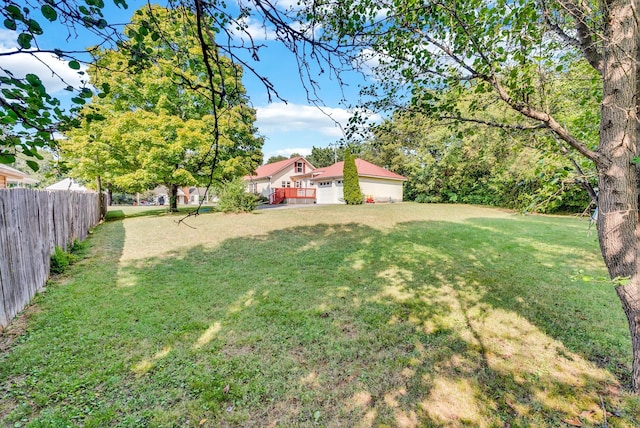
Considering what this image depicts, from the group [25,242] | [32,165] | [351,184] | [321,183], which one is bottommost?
[25,242]

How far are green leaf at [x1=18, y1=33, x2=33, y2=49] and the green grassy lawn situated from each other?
140 centimetres

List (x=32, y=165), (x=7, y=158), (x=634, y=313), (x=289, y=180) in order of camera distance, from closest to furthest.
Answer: (x=7, y=158), (x=32, y=165), (x=634, y=313), (x=289, y=180)

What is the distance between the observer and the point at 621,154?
2.38 m

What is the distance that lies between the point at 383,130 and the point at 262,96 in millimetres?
1617

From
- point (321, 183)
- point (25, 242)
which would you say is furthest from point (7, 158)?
point (321, 183)

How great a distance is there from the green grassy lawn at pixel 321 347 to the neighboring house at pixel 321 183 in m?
21.1

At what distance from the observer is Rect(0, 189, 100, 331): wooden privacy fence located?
141 inches

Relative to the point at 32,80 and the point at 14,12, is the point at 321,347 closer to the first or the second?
the point at 32,80

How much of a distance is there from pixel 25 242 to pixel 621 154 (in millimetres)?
7066

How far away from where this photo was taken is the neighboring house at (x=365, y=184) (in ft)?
88.9

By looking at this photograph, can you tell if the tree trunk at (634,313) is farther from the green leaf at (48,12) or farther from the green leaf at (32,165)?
the green leaf at (48,12)

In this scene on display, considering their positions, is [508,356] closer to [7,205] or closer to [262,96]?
[262,96]

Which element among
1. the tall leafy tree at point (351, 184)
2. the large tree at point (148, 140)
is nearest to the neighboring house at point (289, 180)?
the tall leafy tree at point (351, 184)

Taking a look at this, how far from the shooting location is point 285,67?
2582mm
